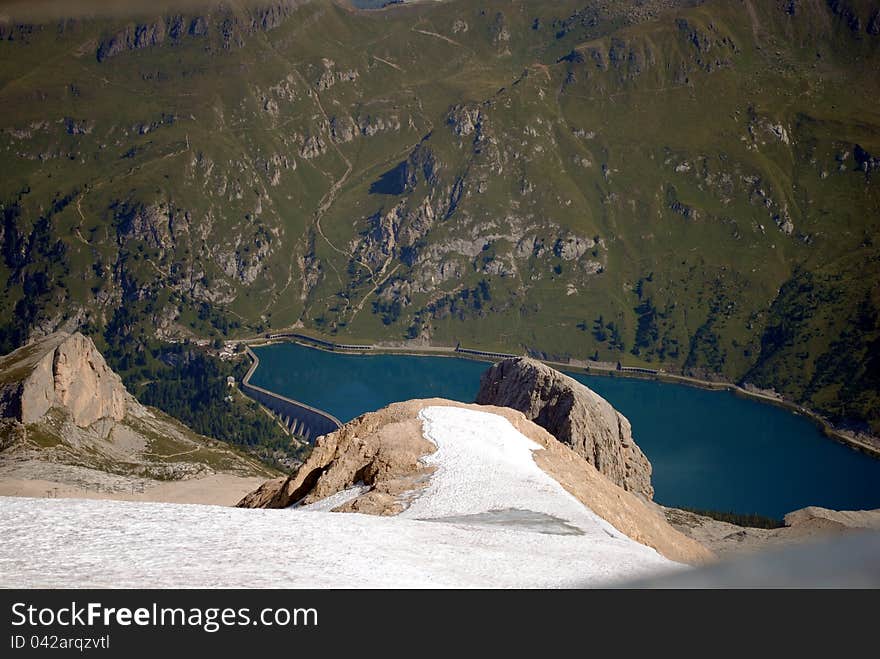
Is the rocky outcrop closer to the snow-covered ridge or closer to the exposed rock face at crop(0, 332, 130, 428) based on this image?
the snow-covered ridge

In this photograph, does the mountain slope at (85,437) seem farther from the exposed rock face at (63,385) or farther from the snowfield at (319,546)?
the snowfield at (319,546)

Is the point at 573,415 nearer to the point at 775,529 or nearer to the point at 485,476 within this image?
the point at 775,529

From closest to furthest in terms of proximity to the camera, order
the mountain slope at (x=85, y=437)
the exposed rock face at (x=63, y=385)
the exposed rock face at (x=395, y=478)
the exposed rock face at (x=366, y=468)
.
Result: the exposed rock face at (x=366, y=468), the exposed rock face at (x=395, y=478), the mountain slope at (x=85, y=437), the exposed rock face at (x=63, y=385)

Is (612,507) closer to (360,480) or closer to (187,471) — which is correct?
(360,480)

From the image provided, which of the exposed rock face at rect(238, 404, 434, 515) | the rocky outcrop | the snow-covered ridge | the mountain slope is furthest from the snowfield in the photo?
the mountain slope

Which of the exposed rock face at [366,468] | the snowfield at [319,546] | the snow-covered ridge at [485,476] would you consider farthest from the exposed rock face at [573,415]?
the snowfield at [319,546]
